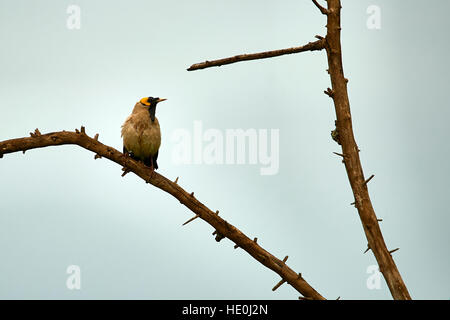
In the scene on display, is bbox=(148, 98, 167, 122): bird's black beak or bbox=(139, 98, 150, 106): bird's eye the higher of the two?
bbox=(139, 98, 150, 106): bird's eye

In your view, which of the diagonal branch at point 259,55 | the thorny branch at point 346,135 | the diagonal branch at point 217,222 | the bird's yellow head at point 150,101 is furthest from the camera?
the bird's yellow head at point 150,101

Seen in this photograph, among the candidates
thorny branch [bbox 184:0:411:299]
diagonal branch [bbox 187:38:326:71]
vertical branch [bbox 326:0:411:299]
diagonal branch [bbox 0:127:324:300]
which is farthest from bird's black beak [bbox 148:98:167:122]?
vertical branch [bbox 326:0:411:299]

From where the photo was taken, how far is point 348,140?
664 centimetres

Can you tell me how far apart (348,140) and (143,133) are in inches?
130

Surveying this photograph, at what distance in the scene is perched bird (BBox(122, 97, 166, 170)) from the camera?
8.69 metres

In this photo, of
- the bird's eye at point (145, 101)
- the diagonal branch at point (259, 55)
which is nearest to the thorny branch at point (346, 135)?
the diagonal branch at point (259, 55)

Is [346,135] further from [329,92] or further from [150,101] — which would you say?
[150,101]

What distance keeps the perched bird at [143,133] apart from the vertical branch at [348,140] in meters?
3.07

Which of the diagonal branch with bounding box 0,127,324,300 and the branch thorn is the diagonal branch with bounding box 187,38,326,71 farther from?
the diagonal branch with bounding box 0,127,324,300

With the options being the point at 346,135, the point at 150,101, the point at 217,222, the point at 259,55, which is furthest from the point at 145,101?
the point at 346,135

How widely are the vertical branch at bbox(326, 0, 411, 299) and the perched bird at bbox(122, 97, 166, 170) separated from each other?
307 centimetres

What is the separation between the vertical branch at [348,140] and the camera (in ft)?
21.7

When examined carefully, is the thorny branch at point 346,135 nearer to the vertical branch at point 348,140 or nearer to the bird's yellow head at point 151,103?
the vertical branch at point 348,140
